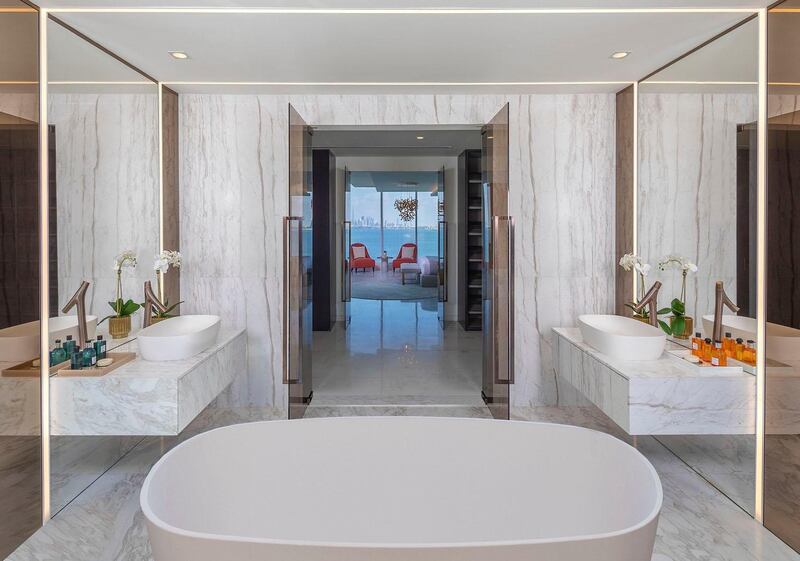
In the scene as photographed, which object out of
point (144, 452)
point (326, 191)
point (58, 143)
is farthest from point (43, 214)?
point (326, 191)

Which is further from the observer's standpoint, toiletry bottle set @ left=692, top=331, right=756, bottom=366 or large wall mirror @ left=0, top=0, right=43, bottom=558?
toiletry bottle set @ left=692, top=331, right=756, bottom=366

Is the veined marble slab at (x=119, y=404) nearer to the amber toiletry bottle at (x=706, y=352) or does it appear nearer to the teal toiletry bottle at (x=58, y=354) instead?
the teal toiletry bottle at (x=58, y=354)

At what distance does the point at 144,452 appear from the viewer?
3.43 metres

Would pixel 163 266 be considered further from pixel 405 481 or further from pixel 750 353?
pixel 750 353

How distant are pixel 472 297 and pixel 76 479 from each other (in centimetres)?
553

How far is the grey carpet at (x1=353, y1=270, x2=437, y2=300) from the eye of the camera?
1165cm

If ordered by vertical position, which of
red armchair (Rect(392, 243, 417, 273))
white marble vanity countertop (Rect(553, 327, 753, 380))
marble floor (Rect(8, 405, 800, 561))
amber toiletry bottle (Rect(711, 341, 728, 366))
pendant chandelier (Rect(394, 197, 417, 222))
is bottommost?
marble floor (Rect(8, 405, 800, 561))

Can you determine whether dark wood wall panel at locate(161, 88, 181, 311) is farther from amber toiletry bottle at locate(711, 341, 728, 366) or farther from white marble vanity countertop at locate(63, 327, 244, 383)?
amber toiletry bottle at locate(711, 341, 728, 366)

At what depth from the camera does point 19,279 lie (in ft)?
7.81

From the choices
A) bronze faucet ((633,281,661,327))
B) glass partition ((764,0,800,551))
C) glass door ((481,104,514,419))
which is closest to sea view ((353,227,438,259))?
glass door ((481,104,514,419))

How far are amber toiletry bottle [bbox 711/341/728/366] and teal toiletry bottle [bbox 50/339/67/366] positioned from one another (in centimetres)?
321

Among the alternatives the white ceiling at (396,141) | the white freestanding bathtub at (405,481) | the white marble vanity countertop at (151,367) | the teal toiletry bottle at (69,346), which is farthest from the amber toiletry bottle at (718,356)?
the white ceiling at (396,141)

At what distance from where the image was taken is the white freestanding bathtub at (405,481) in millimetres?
2061

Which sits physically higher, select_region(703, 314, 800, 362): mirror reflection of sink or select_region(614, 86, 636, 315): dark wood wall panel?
select_region(614, 86, 636, 315): dark wood wall panel
